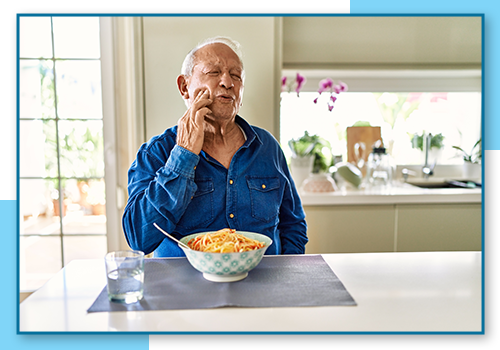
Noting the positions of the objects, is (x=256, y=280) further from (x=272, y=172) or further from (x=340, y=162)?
(x=340, y=162)

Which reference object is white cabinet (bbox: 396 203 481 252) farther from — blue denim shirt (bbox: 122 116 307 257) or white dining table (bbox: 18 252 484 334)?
white dining table (bbox: 18 252 484 334)

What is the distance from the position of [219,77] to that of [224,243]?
52 cm

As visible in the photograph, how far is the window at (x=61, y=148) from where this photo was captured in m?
1.71

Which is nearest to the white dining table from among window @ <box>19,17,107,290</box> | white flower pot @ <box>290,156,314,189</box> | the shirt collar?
the shirt collar

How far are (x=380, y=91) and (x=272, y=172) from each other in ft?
5.24

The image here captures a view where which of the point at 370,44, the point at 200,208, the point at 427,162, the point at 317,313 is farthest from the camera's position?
the point at 427,162

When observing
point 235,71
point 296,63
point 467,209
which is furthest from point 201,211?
point 467,209

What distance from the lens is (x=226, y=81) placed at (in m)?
1.08

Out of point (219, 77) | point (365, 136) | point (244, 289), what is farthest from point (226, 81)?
point (365, 136)

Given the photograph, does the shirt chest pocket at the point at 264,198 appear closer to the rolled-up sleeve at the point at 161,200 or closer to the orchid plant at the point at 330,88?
the rolled-up sleeve at the point at 161,200

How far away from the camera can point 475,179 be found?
91.6 inches

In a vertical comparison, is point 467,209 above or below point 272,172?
below

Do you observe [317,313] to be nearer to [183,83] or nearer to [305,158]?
[183,83]

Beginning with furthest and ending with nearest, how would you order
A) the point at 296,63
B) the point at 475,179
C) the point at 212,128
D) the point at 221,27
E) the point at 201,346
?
1. the point at 475,179
2. the point at 296,63
3. the point at 221,27
4. the point at 212,128
5. the point at 201,346
